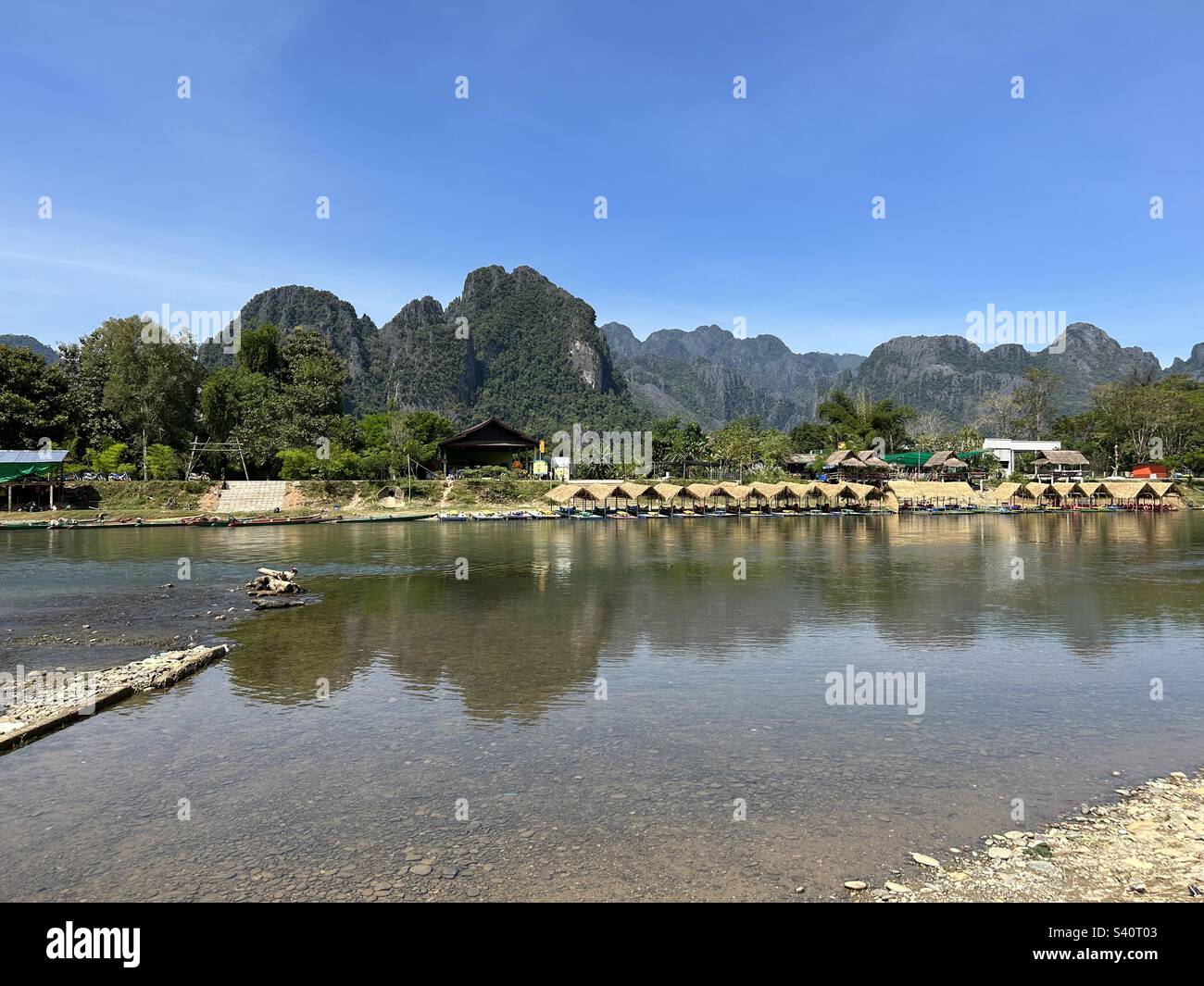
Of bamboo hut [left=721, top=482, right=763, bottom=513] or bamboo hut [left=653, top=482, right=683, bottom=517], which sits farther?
bamboo hut [left=721, top=482, right=763, bottom=513]

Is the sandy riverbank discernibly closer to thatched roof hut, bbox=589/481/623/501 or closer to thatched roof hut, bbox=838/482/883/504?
thatched roof hut, bbox=589/481/623/501

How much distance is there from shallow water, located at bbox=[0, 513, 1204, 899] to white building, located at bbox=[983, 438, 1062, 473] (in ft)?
245

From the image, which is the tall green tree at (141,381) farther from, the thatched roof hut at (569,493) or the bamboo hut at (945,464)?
the bamboo hut at (945,464)

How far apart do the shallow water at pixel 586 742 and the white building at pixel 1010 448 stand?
7466cm

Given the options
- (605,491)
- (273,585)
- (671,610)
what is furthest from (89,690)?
(605,491)

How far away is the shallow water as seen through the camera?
657 cm

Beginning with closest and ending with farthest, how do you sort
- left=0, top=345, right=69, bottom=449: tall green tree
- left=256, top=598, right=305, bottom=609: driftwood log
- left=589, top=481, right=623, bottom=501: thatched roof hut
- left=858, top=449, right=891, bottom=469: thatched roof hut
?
left=256, top=598, right=305, bottom=609: driftwood log, left=0, top=345, right=69, bottom=449: tall green tree, left=589, top=481, right=623, bottom=501: thatched roof hut, left=858, top=449, right=891, bottom=469: thatched roof hut

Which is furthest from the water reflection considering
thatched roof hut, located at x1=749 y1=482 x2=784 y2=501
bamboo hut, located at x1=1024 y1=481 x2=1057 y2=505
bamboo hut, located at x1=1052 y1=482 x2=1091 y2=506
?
bamboo hut, located at x1=1052 y1=482 x2=1091 y2=506

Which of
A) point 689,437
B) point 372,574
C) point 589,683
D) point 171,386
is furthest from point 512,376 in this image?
point 589,683

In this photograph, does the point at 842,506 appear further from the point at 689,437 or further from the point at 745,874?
the point at 745,874

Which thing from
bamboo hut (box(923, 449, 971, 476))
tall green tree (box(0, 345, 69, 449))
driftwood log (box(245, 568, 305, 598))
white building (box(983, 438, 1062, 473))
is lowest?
driftwood log (box(245, 568, 305, 598))

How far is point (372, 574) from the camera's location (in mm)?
26406

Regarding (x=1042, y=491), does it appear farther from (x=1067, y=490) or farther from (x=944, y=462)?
(x=944, y=462)

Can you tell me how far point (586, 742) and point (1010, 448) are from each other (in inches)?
3818
